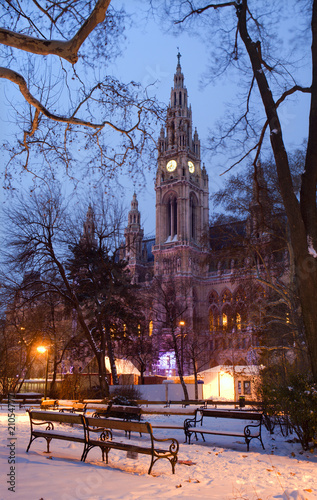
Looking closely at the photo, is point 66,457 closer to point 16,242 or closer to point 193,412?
point 193,412

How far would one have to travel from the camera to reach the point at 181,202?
67.2 m

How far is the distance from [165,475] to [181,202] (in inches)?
2443

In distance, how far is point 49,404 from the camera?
1476 cm

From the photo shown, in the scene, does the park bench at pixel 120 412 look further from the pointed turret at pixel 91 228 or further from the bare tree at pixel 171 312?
the bare tree at pixel 171 312

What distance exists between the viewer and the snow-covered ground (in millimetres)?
4840

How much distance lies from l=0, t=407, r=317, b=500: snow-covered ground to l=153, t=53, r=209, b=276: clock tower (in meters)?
54.3

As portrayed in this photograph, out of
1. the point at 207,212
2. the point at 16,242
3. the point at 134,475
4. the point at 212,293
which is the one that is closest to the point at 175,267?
the point at 212,293

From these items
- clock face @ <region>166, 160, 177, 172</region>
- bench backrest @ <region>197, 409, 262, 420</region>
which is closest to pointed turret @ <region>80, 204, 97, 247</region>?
bench backrest @ <region>197, 409, 262, 420</region>

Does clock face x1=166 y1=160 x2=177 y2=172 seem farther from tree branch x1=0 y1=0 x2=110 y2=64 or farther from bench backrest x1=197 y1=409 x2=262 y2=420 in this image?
tree branch x1=0 y1=0 x2=110 y2=64

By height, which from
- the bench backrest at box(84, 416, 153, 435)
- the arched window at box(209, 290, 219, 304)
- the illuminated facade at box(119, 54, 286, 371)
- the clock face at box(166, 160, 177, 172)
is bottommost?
the bench backrest at box(84, 416, 153, 435)

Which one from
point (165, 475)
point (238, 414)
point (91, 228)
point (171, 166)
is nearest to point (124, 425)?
point (165, 475)

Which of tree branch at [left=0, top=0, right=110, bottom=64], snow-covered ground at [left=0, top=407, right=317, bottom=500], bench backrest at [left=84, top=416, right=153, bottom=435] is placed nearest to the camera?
snow-covered ground at [left=0, top=407, right=317, bottom=500]

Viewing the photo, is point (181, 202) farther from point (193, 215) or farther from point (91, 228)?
point (91, 228)

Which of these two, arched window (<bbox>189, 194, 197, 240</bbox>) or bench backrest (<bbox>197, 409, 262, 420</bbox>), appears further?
arched window (<bbox>189, 194, 197, 240</bbox>)
